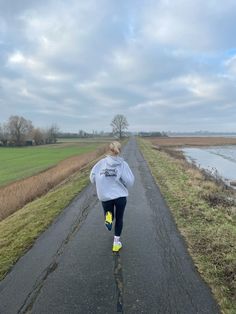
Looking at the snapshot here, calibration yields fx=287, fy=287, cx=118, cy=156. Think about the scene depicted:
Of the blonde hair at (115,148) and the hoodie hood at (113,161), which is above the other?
the blonde hair at (115,148)

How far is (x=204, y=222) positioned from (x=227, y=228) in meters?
0.64

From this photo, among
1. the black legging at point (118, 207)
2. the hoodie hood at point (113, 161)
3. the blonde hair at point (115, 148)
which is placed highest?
the blonde hair at point (115, 148)

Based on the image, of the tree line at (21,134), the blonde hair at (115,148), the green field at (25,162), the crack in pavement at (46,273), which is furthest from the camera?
the tree line at (21,134)

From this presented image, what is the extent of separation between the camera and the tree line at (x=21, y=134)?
102575mm

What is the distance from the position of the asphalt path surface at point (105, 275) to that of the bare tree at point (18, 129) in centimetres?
10271

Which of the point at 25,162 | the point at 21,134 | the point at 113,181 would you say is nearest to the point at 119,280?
the point at 113,181

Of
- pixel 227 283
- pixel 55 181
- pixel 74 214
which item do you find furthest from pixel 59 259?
pixel 55 181

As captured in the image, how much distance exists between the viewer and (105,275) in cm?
450

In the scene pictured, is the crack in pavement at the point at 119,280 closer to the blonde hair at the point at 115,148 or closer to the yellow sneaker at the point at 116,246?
the yellow sneaker at the point at 116,246

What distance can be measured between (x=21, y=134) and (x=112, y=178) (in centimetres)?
10605

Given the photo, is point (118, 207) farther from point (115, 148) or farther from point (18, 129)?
point (18, 129)

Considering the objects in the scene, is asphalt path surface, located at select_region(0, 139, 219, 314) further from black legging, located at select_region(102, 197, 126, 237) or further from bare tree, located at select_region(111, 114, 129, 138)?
bare tree, located at select_region(111, 114, 129, 138)

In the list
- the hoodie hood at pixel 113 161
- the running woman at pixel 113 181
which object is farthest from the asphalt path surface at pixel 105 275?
the hoodie hood at pixel 113 161

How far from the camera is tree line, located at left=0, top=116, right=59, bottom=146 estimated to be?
103 metres
